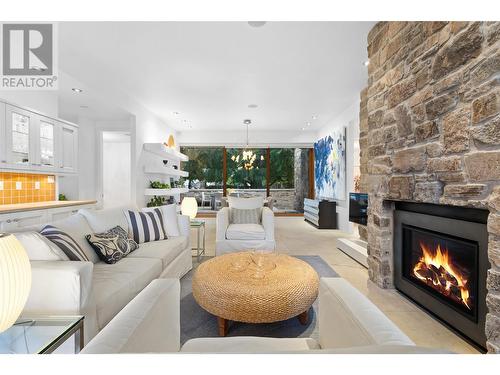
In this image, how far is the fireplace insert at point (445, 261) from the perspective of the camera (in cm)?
157

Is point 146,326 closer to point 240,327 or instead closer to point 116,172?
point 240,327

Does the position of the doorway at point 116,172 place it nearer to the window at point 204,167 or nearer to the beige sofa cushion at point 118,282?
the window at point 204,167

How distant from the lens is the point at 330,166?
20.3 ft

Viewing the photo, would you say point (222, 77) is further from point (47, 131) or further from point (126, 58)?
point (47, 131)

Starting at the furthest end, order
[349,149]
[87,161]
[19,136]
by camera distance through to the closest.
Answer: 1. [87,161]
2. [349,149]
3. [19,136]

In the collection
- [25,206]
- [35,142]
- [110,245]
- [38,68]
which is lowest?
[110,245]

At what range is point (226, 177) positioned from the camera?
26.5ft

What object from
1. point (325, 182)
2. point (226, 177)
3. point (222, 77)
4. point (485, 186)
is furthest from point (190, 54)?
point (226, 177)

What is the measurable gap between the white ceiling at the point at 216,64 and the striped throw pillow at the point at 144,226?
193 centimetres

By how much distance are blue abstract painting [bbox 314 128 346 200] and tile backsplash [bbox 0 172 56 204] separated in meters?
5.49

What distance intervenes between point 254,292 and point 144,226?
167 centimetres

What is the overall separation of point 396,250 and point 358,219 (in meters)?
1.44

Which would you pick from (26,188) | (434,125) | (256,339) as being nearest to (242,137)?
(26,188)
